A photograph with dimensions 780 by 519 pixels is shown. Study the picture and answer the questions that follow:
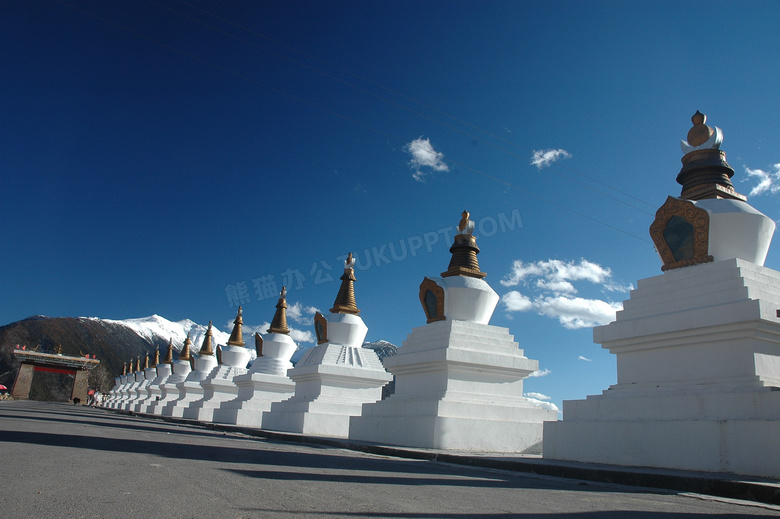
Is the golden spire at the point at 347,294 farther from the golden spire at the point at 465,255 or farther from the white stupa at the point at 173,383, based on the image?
the white stupa at the point at 173,383

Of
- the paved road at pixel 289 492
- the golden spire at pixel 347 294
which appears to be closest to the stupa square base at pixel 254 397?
the golden spire at pixel 347 294

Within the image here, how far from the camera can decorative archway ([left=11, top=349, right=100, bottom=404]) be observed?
63.3m

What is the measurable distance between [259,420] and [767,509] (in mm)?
16958

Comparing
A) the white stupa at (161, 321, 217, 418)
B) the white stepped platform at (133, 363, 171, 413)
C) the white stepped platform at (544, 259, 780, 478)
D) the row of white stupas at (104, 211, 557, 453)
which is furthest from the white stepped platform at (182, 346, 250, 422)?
the white stepped platform at (544, 259, 780, 478)

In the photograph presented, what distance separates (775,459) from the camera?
18.7 ft

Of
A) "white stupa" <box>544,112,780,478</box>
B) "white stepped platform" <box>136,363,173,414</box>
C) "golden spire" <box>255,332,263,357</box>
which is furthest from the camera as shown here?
"white stepped platform" <box>136,363,173,414</box>

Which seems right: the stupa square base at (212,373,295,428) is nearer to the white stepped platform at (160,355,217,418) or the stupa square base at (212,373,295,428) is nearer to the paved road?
the white stepped platform at (160,355,217,418)

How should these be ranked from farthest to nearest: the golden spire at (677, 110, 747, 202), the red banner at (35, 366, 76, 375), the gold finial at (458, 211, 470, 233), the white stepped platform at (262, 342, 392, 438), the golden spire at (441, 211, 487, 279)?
the red banner at (35, 366, 76, 375) < the white stepped platform at (262, 342, 392, 438) < the gold finial at (458, 211, 470, 233) < the golden spire at (441, 211, 487, 279) < the golden spire at (677, 110, 747, 202)

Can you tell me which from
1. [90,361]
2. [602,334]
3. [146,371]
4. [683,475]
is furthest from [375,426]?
[90,361]

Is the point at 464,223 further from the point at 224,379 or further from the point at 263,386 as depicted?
the point at 224,379

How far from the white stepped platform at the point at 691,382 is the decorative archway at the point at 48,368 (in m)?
69.6

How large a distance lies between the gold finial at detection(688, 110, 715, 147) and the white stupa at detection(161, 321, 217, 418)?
2298cm

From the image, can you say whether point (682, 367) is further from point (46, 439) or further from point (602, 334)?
point (46, 439)

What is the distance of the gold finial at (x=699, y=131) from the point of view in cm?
892
